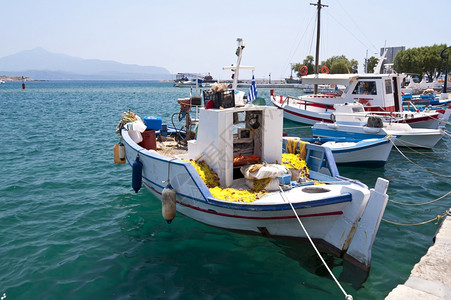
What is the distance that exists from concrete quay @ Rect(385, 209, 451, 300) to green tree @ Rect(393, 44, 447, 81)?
6711 centimetres

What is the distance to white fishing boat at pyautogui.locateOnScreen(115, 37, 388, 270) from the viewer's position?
6.82m

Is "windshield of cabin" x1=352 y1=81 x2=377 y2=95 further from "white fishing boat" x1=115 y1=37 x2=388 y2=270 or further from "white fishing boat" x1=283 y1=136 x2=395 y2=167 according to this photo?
"white fishing boat" x1=115 y1=37 x2=388 y2=270

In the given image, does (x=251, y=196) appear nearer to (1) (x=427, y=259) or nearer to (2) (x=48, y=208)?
(1) (x=427, y=259)

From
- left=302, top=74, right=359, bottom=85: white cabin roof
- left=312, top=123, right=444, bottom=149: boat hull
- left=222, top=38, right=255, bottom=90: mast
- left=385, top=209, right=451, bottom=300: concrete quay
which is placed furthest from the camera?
left=302, top=74, right=359, bottom=85: white cabin roof

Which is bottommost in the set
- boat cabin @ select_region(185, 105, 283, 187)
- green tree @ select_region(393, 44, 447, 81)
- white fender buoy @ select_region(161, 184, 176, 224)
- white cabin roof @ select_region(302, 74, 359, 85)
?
white fender buoy @ select_region(161, 184, 176, 224)

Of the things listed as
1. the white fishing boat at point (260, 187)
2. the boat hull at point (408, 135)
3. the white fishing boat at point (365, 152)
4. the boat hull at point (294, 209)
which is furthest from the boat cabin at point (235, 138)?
the boat hull at point (408, 135)

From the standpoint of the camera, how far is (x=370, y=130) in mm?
17656

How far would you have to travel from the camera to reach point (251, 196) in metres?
7.75

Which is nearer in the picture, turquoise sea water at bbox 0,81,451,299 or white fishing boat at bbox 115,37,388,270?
turquoise sea water at bbox 0,81,451,299

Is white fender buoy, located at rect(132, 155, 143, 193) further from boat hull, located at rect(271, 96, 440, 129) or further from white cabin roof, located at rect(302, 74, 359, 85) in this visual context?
white cabin roof, located at rect(302, 74, 359, 85)

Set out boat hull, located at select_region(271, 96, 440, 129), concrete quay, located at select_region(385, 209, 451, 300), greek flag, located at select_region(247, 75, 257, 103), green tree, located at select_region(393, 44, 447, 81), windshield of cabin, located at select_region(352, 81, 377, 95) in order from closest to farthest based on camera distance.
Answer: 1. concrete quay, located at select_region(385, 209, 451, 300)
2. greek flag, located at select_region(247, 75, 257, 103)
3. boat hull, located at select_region(271, 96, 440, 129)
4. windshield of cabin, located at select_region(352, 81, 377, 95)
5. green tree, located at select_region(393, 44, 447, 81)

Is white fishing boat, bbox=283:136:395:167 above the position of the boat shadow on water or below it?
above

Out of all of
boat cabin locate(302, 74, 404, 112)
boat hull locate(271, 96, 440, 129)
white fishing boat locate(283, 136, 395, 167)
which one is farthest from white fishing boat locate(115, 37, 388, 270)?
boat cabin locate(302, 74, 404, 112)

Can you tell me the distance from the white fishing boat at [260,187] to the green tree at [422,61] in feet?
218
